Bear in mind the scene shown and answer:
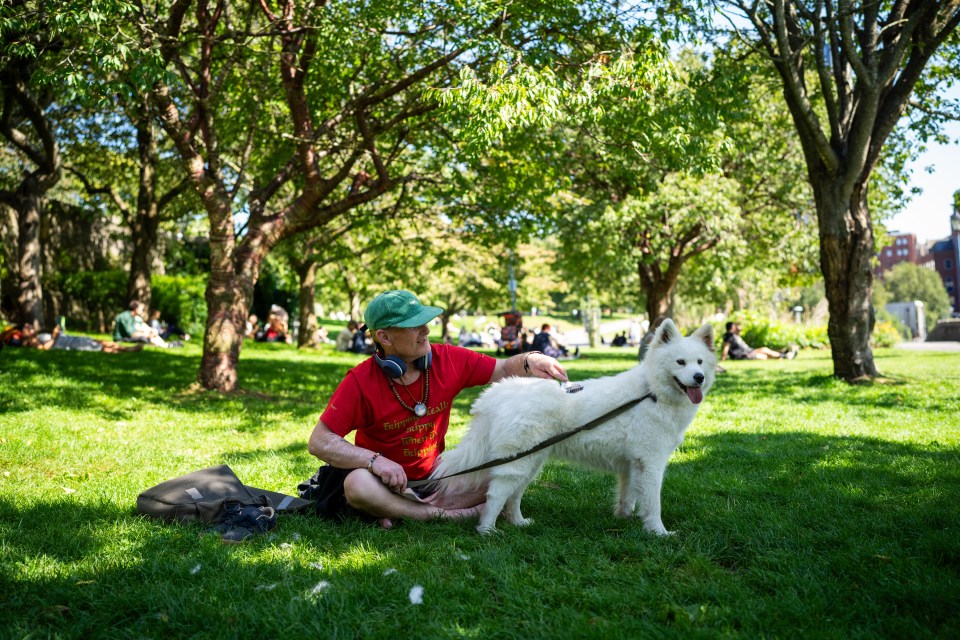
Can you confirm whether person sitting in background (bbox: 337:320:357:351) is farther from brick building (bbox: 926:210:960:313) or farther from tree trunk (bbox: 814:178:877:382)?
brick building (bbox: 926:210:960:313)

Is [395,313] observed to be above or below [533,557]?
above

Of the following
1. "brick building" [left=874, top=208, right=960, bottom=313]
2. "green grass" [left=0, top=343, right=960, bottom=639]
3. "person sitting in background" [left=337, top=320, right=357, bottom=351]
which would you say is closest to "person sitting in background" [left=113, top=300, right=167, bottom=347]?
"person sitting in background" [left=337, top=320, right=357, bottom=351]

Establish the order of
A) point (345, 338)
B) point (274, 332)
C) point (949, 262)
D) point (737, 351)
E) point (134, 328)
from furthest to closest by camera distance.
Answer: point (949, 262)
point (274, 332)
point (345, 338)
point (737, 351)
point (134, 328)

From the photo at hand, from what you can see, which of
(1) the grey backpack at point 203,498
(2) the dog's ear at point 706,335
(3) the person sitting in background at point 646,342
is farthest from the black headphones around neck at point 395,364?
(2) the dog's ear at point 706,335

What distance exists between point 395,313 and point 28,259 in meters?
15.6

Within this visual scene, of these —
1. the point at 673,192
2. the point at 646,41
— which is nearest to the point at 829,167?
the point at 646,41

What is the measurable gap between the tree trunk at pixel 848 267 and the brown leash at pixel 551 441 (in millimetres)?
9486

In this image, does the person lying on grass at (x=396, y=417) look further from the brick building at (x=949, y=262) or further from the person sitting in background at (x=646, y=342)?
the brick building at (x=949, y=262)

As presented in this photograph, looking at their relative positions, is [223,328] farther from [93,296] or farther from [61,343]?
[93,296]

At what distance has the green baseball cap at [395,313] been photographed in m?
4.09

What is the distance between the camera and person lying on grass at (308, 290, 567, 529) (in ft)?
13.4

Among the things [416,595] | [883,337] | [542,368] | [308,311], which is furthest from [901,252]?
[416,595]

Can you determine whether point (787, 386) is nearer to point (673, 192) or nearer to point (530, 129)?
point (530, 129)

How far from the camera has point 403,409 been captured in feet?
14.0
